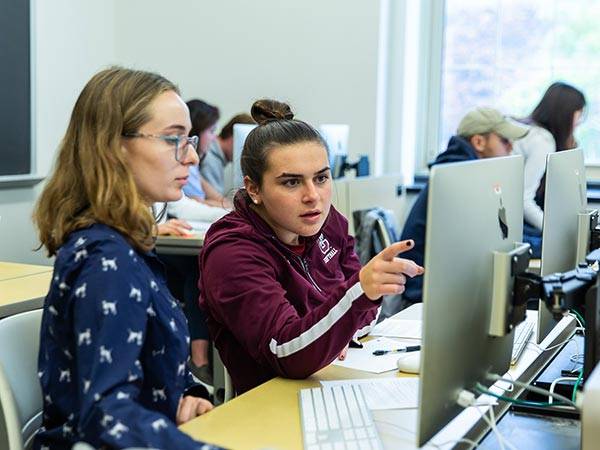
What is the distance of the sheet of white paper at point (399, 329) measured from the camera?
1.99 m

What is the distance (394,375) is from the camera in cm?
166

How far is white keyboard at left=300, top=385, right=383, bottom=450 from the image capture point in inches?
50.2

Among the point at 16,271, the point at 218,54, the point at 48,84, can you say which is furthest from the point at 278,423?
the point at 218,54

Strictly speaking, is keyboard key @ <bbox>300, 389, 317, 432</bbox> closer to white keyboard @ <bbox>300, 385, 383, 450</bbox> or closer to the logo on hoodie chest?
white keyboard @ <bbox>300, 385, 383, 450</bbox>

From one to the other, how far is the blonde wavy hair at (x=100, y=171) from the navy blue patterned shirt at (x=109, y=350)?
0.04 metres

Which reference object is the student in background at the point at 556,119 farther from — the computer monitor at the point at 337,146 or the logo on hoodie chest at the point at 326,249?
the logo on hoodie chest at the point at 326,249

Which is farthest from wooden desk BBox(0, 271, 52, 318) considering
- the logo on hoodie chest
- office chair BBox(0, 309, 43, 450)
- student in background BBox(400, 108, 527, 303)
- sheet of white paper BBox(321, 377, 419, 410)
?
student in background BBox(400, 108, 527, 303)

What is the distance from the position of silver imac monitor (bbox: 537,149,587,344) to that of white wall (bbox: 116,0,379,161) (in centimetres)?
284

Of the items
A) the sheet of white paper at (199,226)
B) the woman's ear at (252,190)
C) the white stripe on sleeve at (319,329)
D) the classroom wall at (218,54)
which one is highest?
the classroom wall at (218,54)

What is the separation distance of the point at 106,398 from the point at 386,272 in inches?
19.6

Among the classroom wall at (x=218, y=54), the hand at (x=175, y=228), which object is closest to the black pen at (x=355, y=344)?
the hand at (x=175, y=228)

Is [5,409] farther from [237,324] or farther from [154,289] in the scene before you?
[237,324]

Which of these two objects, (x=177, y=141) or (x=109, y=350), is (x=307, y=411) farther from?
(x=177, y=141)

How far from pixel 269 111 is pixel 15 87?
246 centimetres
